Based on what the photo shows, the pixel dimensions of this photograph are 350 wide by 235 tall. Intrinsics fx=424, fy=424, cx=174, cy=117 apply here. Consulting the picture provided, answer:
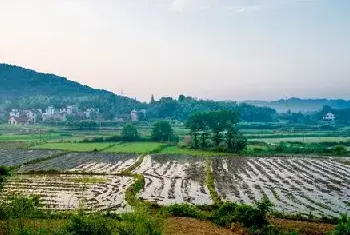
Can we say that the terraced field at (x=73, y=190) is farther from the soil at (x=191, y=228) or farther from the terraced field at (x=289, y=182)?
the terraced field at (x=289, y=182)

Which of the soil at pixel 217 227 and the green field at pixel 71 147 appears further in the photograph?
the green field at pixel 71 147

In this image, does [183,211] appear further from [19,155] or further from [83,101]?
[83,101]

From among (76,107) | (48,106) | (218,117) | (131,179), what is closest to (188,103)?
(76,107)

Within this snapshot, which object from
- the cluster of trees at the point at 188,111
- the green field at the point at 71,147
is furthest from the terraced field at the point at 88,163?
the cluster of trees at the point at 188,111

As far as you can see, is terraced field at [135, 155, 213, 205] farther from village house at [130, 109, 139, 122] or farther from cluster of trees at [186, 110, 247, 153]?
village house at [130, 109, 139, 122]

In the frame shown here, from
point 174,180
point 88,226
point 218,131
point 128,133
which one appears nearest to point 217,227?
point 88,226

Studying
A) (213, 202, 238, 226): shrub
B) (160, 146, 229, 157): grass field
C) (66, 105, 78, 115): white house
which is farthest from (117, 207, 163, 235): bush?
(66, 105, 78, 115): white house
